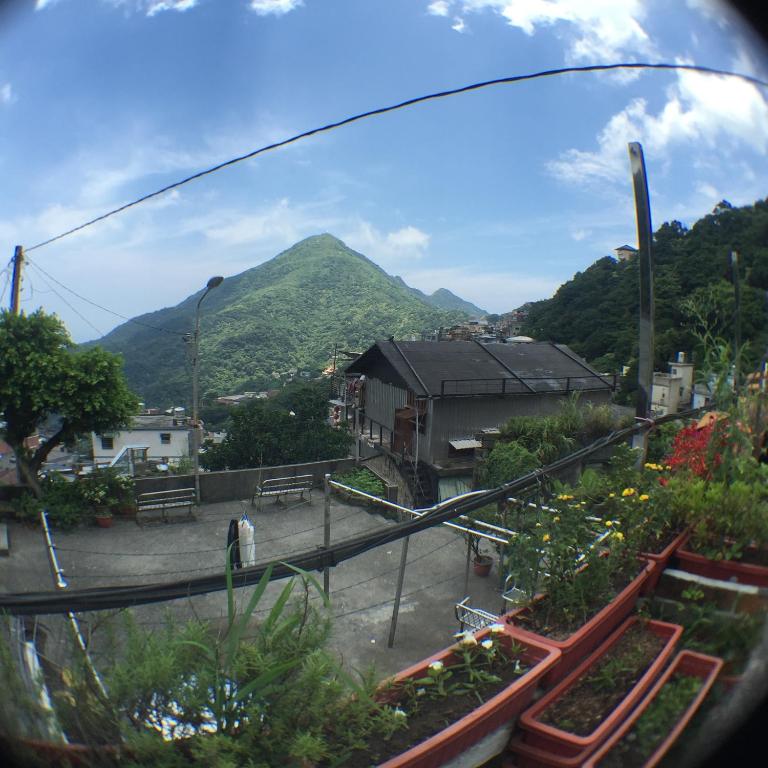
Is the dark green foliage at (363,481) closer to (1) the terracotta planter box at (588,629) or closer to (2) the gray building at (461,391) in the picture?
(2) the gray building at (461,391)

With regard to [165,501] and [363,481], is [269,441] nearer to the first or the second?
[363,481]

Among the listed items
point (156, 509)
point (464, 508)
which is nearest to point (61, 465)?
point (156, 509)

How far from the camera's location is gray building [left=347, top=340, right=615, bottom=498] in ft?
22.4

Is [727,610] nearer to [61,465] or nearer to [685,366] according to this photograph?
[685,366]

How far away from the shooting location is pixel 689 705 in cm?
116

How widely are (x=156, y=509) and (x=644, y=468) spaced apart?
7.22 metres

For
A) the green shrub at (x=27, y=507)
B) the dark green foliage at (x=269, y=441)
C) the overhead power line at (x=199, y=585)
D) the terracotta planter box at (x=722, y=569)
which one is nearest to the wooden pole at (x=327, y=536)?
the overhead power line at (x=199, y=585)

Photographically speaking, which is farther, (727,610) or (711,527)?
(711,527)

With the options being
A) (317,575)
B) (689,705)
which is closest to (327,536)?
(689,705)

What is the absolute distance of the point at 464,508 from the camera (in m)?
1.79

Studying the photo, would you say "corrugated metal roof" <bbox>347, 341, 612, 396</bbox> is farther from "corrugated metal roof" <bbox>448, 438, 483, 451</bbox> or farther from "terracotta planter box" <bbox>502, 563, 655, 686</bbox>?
"terracotta planter box" <bbox>502, 563, 655, 686</bbox>

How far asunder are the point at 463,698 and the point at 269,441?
17.3m

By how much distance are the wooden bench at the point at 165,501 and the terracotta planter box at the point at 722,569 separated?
7.17 meters

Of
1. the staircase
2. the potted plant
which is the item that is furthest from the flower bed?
the staircase
